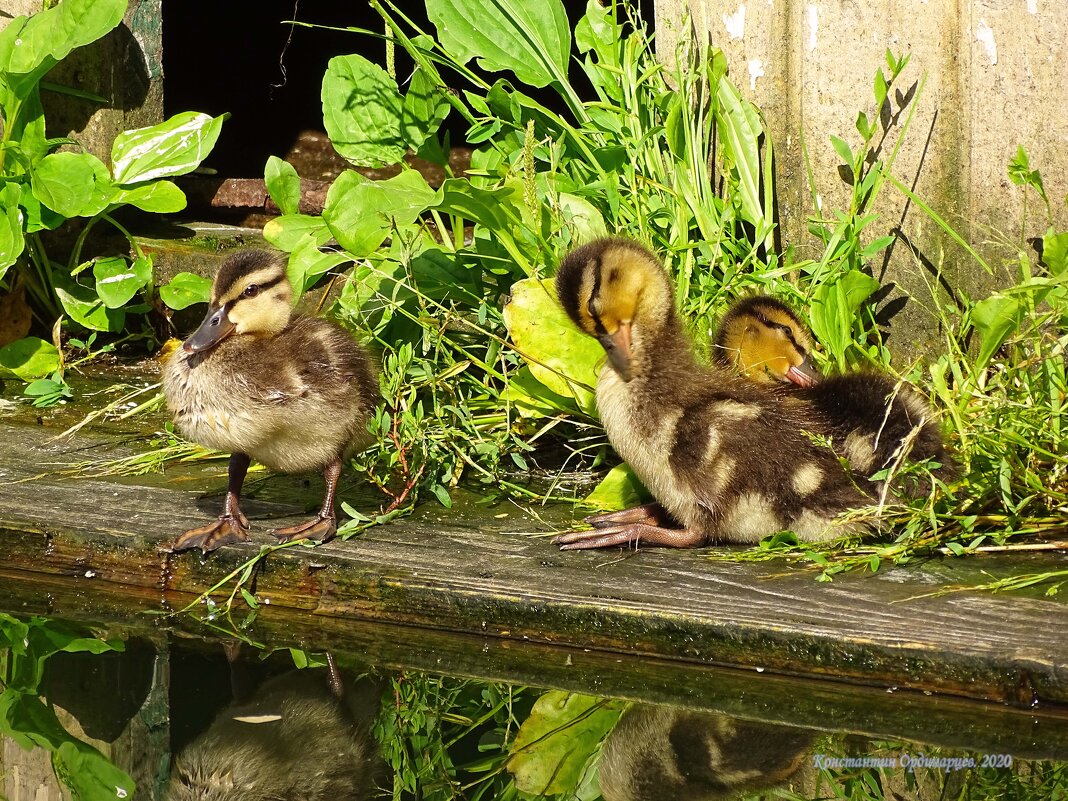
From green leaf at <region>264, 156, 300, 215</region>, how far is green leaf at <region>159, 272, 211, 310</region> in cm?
58

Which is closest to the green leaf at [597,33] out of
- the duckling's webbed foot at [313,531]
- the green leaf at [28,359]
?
the duckling's webbed foot at [313,531]

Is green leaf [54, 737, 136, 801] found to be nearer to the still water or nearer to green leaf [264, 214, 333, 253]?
the still water

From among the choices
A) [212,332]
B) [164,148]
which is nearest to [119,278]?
[164,148]

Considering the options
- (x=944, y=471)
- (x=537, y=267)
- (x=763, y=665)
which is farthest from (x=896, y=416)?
(x=537, y=267)

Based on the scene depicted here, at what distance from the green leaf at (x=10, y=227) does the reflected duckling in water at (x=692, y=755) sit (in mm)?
3381

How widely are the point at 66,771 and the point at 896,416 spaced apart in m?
2.26

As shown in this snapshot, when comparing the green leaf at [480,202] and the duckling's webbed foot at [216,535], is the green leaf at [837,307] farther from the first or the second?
the duckling's webbed foot at [216,535]

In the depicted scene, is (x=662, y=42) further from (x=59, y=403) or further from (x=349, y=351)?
(x=59, y=403)

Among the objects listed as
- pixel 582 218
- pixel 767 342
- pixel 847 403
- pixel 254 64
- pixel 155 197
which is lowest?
pixel 847 403

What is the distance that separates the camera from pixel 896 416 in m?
3.84

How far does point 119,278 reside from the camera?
5887 millimetres

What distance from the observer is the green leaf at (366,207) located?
4.53 m

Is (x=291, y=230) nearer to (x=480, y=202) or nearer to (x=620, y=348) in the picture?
(x=480, y=202)

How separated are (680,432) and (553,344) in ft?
2.57
